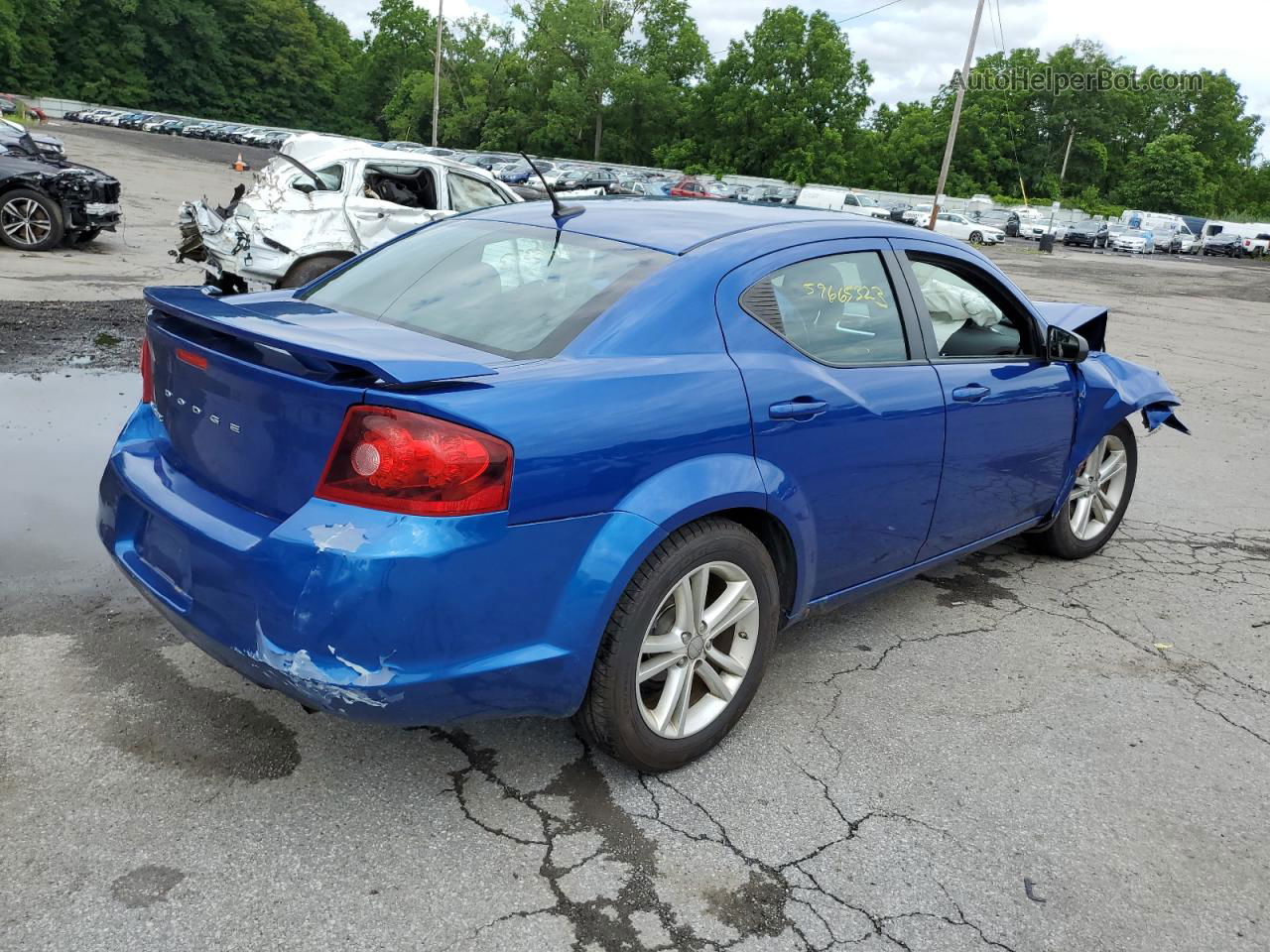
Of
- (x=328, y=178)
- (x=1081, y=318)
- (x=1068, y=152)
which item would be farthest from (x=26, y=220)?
(x=1068, y=152)

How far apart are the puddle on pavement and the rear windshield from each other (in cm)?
176

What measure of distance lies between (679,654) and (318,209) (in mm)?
8582

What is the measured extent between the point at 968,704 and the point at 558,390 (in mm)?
2007

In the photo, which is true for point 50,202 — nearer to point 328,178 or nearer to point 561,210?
point 328,178

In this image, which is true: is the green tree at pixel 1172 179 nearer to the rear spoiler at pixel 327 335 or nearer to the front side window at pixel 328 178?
the front side window at pixel 328 178

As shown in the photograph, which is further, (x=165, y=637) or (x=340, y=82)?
(x=340, y=82)

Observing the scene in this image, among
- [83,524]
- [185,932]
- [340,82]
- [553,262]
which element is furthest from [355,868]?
[340,82]

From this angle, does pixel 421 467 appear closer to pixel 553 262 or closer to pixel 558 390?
pixel 558 390

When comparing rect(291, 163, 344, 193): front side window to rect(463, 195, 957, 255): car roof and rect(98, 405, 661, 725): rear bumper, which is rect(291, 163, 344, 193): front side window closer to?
rect(463, 195, 957, 255): car roof

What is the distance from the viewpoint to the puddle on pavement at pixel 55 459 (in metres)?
4.36

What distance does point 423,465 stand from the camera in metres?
2.39

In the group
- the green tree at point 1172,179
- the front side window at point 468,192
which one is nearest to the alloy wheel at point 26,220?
the front side window at point 468,192

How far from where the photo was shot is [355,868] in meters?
2.54

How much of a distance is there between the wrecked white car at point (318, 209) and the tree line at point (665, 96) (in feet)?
234
